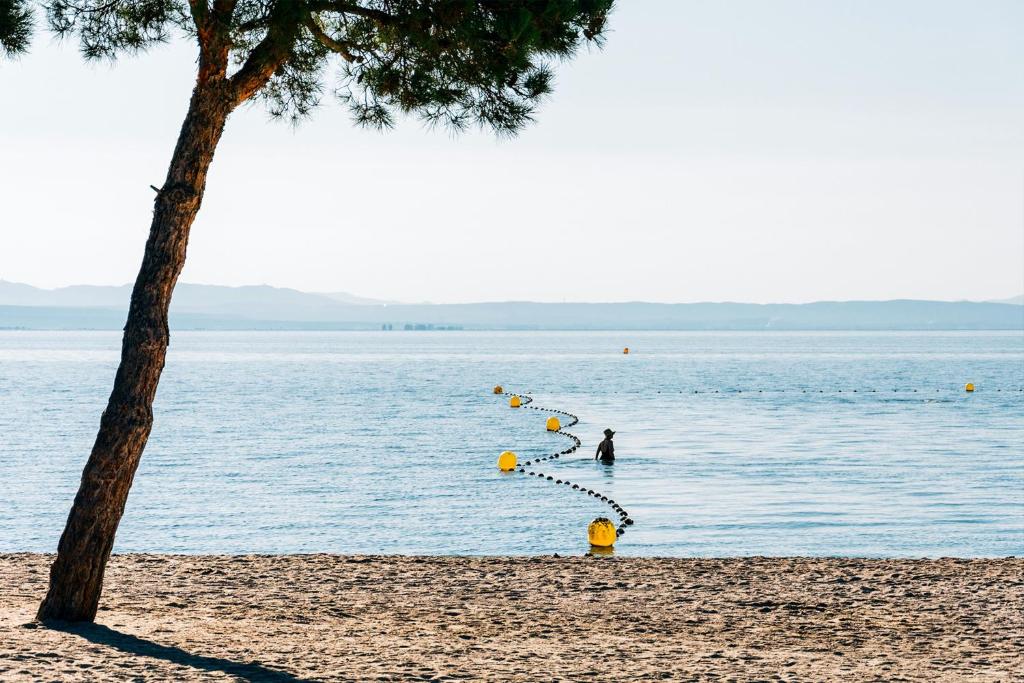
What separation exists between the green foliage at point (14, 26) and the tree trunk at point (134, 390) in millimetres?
1820

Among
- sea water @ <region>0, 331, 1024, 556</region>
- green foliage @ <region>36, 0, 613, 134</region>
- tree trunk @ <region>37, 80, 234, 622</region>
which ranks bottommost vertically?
sea water @ <region>0, 331, 1024, 556</region>

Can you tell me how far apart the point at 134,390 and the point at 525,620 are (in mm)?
3834

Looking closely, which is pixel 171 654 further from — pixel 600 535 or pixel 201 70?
pixel 600 535

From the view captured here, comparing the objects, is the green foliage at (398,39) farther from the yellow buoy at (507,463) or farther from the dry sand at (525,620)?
the yellow buoy at (507,463)

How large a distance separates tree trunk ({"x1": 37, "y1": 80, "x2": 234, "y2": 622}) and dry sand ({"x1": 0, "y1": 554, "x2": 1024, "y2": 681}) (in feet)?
1.39

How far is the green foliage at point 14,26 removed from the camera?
10.1 m

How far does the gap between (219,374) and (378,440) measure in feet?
239

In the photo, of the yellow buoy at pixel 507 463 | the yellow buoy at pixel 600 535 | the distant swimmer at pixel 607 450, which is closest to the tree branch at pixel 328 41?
the yellow buoy at pixel 600 535

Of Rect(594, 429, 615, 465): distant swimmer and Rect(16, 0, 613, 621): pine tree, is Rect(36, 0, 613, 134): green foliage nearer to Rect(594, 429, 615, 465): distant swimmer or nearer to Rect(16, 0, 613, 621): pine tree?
Rect(16, 0, 613, 621): pine tree

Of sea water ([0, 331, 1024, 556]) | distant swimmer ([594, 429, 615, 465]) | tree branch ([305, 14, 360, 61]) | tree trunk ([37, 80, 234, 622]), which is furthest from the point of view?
distant swimmer ([594, 429, 615, 465])

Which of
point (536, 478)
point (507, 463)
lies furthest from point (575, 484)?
point (507, 463)

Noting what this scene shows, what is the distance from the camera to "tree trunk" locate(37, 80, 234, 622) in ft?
31.5

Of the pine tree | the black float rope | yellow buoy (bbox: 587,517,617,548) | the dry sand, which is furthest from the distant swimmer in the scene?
the pine tree

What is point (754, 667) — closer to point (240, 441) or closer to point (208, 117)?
point (208, 117)
